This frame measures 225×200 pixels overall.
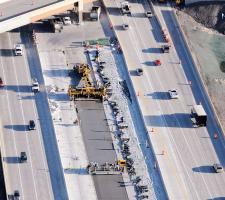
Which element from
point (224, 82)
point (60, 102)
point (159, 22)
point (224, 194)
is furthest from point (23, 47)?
point (224, 194)

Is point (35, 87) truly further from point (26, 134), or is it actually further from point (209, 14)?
point (209, 14)

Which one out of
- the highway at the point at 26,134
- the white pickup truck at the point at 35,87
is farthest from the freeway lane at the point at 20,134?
the white pickup truck at the point at 35,87

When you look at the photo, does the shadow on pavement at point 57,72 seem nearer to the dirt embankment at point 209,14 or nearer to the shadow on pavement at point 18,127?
the shadow on pavement at point 18,127

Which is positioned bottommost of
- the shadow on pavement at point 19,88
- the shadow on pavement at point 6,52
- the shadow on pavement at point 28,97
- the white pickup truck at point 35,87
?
the shadow on pavement at point 28,97

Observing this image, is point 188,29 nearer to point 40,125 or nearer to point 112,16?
point 112,16

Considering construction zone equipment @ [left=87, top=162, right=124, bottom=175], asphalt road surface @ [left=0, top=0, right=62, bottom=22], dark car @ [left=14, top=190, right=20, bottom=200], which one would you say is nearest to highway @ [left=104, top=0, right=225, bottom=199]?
construction zone equipment @ [left=87, top=162, right=124, bottom=175]

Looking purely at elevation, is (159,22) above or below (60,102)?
above

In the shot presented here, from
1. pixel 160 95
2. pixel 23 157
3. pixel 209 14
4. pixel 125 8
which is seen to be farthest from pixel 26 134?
pixel 209 14
